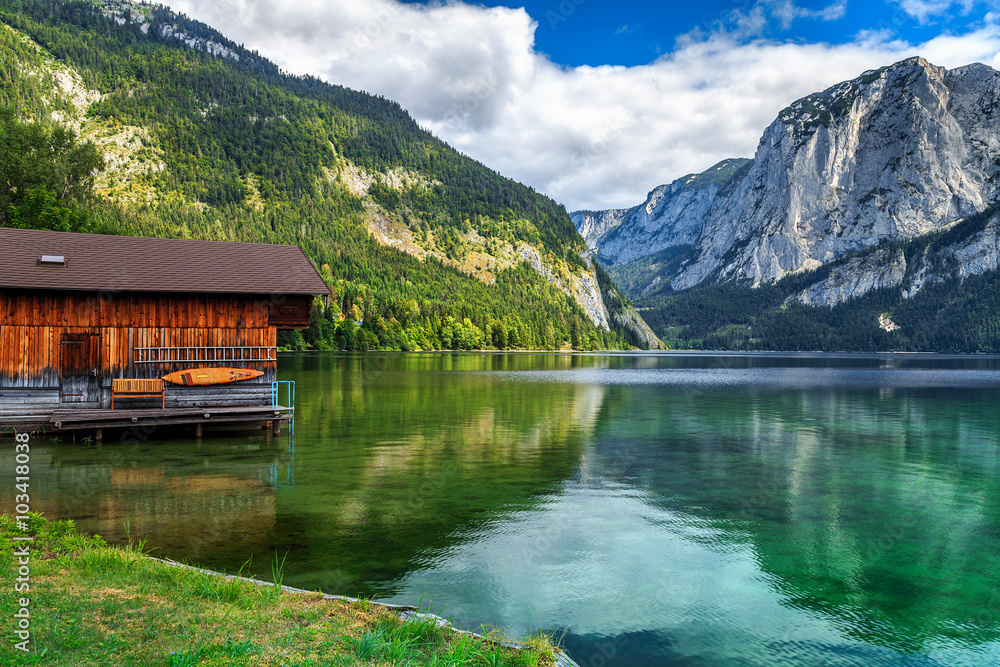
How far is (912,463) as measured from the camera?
81.1 ft

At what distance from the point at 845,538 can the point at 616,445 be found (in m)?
13.8

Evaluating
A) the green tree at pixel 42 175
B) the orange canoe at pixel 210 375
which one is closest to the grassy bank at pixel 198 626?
the orange canoe at pixel 210 375

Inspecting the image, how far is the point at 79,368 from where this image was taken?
1006 inches

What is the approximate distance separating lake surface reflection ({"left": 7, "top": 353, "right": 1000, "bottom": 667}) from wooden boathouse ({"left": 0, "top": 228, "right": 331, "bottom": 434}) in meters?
1.88

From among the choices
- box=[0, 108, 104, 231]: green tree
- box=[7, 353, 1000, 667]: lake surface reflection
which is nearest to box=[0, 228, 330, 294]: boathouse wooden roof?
box=[7, 353, 1000, 667]: lake surface reflection

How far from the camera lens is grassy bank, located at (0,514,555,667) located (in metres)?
6.50

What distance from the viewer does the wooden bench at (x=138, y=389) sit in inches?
1022

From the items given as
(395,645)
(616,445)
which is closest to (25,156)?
(616,445)

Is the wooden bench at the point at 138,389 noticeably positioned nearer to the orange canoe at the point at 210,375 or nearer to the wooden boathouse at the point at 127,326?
the wooden boathouse at the point at 127,326

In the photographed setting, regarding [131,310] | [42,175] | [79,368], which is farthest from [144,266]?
[42,175]

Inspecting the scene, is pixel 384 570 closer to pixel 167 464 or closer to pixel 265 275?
pixel 167 464

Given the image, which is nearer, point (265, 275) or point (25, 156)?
point (265, 275)

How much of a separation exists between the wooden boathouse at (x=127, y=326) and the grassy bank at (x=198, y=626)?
720 inches

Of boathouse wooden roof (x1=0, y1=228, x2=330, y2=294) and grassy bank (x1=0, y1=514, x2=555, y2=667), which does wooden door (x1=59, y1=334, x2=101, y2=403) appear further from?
grassy bank (x1=0, y1=514, x2=555, y2=667)
